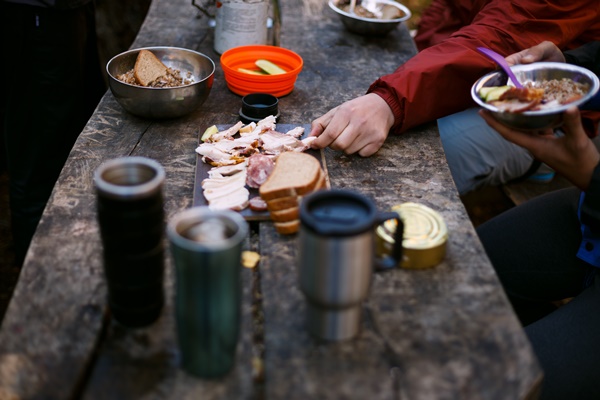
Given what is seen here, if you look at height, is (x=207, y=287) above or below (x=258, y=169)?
above

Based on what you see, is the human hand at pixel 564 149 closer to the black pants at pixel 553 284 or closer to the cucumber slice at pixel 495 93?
the cucumber slice at pixel 495 93

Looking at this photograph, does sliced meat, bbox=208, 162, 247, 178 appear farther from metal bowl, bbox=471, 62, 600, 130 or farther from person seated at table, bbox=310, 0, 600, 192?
metal bowl, bbox=471, 62, 600, 130

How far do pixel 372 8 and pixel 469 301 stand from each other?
1914 mm

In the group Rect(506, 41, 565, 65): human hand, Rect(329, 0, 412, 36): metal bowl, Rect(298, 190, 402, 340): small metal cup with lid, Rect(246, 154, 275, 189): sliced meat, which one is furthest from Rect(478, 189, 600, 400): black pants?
Rect(329, 0, 412, 36): metal bowl

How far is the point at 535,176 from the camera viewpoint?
335 cm

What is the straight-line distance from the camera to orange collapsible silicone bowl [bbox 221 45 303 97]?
86.0 inches

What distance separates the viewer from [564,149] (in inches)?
64.7

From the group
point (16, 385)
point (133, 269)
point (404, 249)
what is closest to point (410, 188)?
point (404, 249)

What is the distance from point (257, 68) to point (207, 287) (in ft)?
4.74

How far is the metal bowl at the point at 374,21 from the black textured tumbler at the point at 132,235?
6.07ft

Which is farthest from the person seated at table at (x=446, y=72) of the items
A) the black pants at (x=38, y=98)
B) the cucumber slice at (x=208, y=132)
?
the black pants at (x=38, y=98)

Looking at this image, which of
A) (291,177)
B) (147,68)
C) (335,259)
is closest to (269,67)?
(147,68)

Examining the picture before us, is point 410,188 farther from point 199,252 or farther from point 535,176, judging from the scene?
point 535,176

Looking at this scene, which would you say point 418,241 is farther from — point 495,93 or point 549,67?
point 549,67
